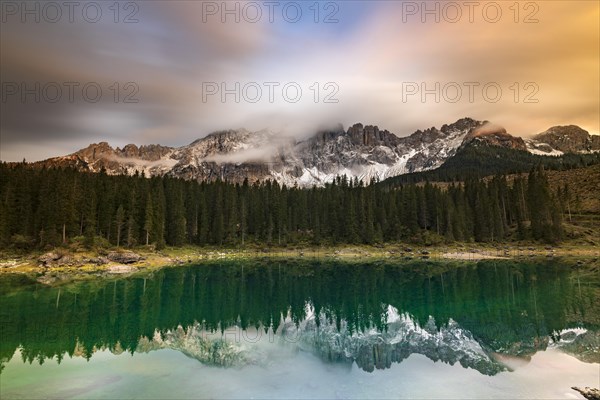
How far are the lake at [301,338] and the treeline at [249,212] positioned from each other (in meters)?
23.9

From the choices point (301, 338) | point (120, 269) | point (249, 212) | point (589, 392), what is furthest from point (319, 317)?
point (249, 212)

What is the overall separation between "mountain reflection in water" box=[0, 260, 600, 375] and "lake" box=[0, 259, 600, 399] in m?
0.16

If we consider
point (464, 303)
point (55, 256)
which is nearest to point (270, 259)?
point (55, 256)

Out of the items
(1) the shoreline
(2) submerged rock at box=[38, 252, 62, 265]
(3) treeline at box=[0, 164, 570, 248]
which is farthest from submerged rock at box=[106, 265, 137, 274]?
(3) treeline at box=[0, 164, 570, 248]

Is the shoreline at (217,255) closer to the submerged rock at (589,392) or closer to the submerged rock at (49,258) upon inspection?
the submerged rock at (49,258)

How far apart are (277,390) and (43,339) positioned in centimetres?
1903

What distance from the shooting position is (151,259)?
7456cm

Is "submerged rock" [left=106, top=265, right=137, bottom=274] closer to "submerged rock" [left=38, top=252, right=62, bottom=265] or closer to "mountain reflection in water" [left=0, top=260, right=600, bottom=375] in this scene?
"mountain reflection in water" [left=0, top=260, right=600, bottom=375]

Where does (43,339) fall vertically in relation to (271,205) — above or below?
below

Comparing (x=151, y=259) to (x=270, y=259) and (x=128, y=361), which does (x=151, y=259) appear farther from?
(x=128, y=361)

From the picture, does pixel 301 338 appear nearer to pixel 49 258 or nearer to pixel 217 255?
pixel 49 258

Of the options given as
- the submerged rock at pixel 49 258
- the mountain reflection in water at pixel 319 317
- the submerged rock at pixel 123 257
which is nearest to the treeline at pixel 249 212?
the submerged rock at pixel 49 258

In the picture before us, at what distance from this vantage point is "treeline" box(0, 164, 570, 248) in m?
74.3

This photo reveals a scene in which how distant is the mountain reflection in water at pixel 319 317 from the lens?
24.6 metres
